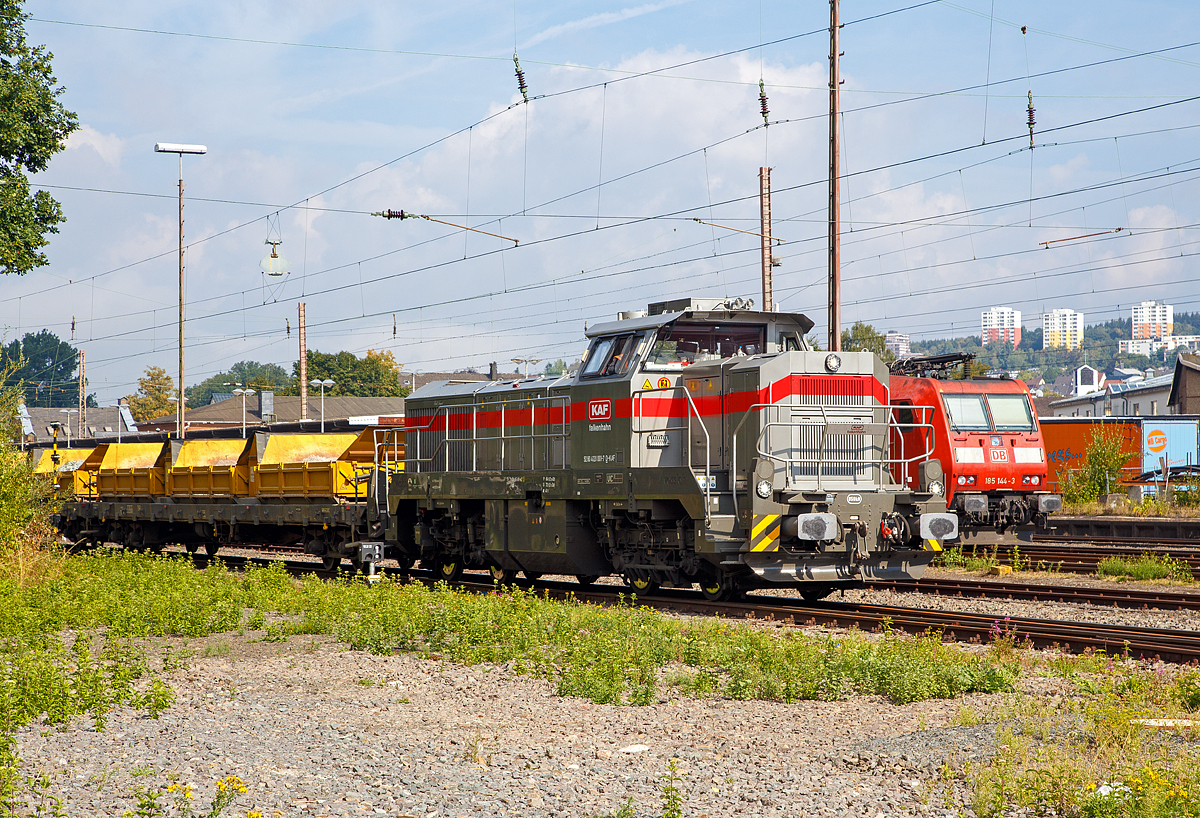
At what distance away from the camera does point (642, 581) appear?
13789 mm

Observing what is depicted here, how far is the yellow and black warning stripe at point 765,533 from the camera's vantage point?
39.0 feet

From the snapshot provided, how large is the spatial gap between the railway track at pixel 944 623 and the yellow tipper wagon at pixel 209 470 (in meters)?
8.86

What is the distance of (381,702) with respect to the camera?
821cm

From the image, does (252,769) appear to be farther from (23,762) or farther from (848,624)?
(848,624)

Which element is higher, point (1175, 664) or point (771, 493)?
point (771, 493)

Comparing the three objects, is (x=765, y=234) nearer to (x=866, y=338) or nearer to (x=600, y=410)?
(x=600, y=410)

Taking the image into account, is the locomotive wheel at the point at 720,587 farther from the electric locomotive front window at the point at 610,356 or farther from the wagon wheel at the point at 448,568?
the wagon wheel at the point at 448,568

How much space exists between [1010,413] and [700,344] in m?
8.78

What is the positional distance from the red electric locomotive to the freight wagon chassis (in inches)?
378

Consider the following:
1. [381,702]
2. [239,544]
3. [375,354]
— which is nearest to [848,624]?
[381,702]

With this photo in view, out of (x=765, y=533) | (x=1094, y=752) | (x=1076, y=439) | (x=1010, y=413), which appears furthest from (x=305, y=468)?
(x=1076, y=439)

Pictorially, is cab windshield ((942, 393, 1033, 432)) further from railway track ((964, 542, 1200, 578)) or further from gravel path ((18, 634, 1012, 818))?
gravel path ((18, 634, 1012, 818))

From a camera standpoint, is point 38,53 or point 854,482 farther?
point 38,53

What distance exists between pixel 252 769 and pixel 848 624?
282 inches
